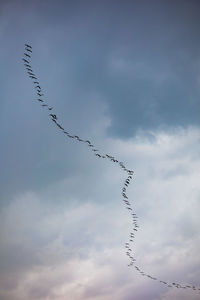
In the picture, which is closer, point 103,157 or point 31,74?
point 31,74

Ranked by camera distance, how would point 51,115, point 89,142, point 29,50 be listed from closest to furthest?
point 29,50, point 51,115, point 89,142

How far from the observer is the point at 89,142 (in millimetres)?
77500

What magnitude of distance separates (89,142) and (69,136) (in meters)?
5.35

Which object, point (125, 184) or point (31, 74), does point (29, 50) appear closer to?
point (31, 74)

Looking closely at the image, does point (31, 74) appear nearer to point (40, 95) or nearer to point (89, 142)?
point (40, 95)

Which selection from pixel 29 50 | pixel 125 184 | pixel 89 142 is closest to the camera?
pixel 29 50

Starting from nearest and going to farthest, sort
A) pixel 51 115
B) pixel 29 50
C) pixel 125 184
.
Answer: pixel 29 50
pixel 51 115
pixel 125 184

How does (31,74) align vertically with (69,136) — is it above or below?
above

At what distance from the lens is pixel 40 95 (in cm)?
6825

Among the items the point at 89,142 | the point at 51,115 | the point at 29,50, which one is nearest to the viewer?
A: the point at 29,50

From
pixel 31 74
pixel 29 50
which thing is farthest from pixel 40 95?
pixel 29 50

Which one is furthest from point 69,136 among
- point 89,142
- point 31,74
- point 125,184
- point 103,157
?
point 125,184

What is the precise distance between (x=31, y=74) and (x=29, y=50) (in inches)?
193

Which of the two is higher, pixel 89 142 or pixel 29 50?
pixel 29 50
